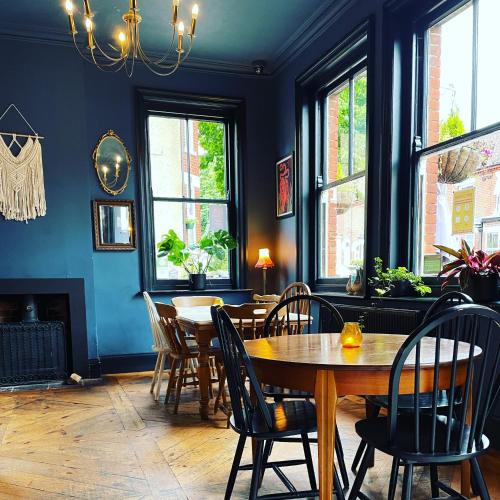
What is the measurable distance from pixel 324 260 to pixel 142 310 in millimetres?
1944

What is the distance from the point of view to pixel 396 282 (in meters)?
2.97

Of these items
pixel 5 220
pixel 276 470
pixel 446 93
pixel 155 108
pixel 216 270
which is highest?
pixel 155 108

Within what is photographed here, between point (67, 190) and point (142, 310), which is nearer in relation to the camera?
point (67, 190)

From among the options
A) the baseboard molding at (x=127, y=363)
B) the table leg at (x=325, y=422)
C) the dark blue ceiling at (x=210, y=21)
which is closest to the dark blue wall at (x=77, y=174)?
the baseboard molding at (x=127, y=363)

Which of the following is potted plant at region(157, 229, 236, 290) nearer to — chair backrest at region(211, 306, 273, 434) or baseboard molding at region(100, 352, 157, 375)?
baseboard molding at region(100, 352, 157, 375)

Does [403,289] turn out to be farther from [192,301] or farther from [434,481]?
[192,301]

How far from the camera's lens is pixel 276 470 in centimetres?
192

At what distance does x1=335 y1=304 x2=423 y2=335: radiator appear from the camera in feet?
8.70

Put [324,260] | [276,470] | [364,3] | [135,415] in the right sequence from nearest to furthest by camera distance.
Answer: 1. [276,470]
2. [135,415]
3. [364,3]
4. [324,260]

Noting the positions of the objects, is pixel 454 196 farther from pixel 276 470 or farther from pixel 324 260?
pixel 276 470

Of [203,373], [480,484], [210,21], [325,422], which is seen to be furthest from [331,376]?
[210,21]

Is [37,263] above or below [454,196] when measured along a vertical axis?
below

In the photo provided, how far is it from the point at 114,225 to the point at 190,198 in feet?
2.92

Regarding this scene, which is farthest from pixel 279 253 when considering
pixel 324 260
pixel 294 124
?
pixel 294 124
